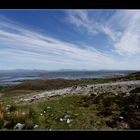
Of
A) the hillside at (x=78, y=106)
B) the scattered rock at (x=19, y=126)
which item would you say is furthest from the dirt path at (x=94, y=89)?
the scattered rock at (x=19, y=126)

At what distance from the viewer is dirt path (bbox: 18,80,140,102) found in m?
2.02

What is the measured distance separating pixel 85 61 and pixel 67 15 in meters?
0.37

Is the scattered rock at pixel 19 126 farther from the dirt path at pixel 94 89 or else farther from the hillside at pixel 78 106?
the dirt path at pixel 94 89

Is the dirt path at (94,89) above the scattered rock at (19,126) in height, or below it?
above

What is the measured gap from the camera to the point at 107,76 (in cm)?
199

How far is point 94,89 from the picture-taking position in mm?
2064

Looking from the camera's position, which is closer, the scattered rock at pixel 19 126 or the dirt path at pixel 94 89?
the scattered rock at pixel 19 126

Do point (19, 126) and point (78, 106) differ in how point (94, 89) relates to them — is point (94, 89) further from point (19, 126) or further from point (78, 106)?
point (19, 126)

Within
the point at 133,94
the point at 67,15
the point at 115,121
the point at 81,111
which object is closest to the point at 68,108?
the point at 81,111

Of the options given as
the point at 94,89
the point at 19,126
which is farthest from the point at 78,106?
the point at 19,126

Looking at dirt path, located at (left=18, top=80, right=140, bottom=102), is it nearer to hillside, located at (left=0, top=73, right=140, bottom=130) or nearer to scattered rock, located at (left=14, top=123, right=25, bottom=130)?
hillside, located at (left=0, top=73, right=140, bottom=130)

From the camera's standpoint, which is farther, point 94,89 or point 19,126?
point 94,89

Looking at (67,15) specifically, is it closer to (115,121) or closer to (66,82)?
(66,82)

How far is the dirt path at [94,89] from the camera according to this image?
2020mm
